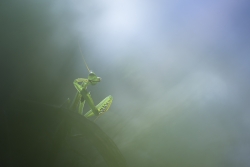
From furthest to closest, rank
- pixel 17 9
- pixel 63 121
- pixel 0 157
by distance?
1. pixel 17 9
2. pixel 63 121
3. pixel 0 157

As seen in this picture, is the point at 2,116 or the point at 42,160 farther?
the point at 42,160

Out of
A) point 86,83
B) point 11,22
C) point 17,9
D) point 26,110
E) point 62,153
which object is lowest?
point 62,153

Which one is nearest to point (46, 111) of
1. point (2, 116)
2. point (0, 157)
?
point (2, 116)

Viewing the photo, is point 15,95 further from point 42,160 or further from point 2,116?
point 42,160

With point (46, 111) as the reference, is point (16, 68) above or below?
above

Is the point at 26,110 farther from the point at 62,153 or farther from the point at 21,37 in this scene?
the point at 21,37

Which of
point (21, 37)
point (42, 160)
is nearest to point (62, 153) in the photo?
point (42, 160)

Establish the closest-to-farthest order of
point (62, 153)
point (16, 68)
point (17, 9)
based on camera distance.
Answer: point (62, 153) < point (16, 68) < point (17, 9)

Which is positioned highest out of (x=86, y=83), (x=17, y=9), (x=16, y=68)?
(x=17, y=9)

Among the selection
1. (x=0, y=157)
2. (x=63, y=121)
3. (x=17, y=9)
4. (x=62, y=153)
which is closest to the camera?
(x=0, y=157)
